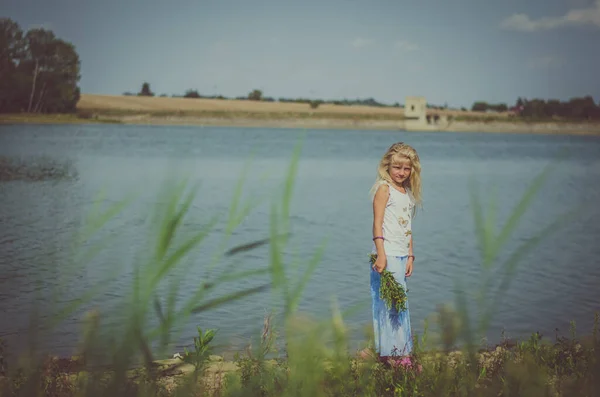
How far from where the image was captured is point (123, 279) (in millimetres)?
9375

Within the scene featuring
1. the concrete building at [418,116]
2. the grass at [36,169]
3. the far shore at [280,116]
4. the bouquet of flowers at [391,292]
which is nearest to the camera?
the bouquet of flowers at [391,292]

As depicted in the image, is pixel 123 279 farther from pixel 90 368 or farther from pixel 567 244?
pixel 567 244

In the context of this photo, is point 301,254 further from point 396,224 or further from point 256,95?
point 256,95

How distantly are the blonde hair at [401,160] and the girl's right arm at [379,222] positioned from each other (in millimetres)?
84

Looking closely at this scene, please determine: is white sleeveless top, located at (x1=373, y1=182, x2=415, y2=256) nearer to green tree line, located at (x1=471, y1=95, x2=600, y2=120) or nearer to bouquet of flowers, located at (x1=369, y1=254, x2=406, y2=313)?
bouquet of flowers, located at (x1=369, y1=254, x2=406, y2=313)

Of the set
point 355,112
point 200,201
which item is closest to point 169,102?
point 355,112

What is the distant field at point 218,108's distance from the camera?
331ft

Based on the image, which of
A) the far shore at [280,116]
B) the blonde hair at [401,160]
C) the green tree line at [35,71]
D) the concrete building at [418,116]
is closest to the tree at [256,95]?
the far shore at [280,116]

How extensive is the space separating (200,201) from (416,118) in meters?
101

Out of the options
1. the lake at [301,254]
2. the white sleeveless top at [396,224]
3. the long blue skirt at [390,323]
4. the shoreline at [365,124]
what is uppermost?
the white sleeveless top at [396,224]

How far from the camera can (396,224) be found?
5148 mm

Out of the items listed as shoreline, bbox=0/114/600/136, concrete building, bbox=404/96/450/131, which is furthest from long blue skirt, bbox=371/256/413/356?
concrete building, bbox=404/96/450/131

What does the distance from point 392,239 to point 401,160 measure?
1.74ft

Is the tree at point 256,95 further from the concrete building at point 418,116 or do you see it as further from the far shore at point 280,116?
the concrete building at point 418,116
